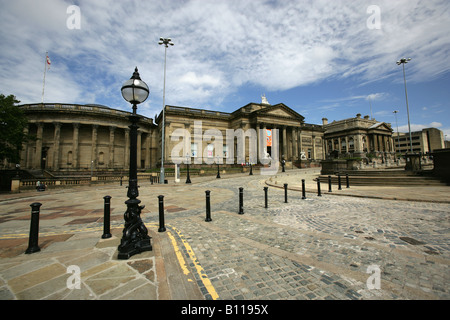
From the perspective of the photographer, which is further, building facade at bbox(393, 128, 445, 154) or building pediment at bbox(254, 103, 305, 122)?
building facade at bbox(393, 128, 445, 154)

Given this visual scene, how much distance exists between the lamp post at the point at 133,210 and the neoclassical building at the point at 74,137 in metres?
37.1

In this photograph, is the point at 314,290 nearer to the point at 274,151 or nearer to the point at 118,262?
the point at 118,262

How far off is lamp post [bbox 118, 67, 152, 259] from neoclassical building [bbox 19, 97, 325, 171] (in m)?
34.5

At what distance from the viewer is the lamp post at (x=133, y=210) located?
3.53 meters

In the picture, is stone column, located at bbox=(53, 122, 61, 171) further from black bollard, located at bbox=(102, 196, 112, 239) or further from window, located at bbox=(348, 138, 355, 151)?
window, located at bbox=(348, 138, 355, 151)

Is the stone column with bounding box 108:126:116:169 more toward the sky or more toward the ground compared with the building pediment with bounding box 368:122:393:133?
more toward the ground

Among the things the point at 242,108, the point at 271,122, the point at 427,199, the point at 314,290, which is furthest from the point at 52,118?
the point at 427,199

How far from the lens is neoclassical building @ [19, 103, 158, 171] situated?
33.4m

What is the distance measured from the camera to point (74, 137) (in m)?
34.2
